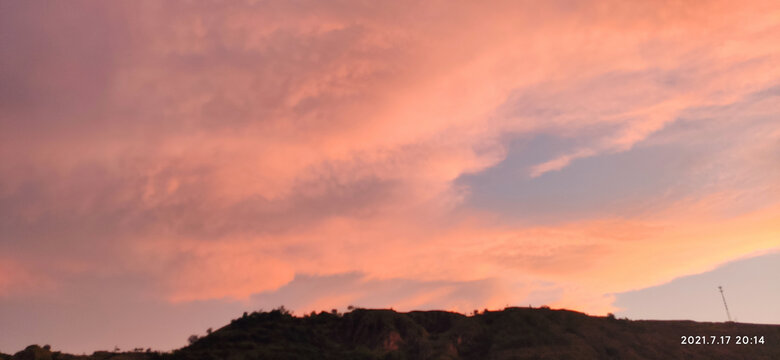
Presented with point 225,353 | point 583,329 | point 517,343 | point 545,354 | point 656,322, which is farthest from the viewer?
point 656,322

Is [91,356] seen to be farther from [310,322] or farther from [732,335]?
[732,335]

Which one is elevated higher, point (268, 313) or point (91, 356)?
point (268, 313)

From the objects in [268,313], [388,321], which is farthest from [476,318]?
[268,313]

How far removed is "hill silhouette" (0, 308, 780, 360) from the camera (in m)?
59.7

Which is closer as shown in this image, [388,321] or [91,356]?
[91,356]

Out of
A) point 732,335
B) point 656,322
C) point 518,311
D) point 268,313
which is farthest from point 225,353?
point 732,335

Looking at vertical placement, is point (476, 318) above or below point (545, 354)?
above

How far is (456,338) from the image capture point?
66.2 m

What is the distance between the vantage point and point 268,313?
6994cm

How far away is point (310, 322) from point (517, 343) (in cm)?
2709

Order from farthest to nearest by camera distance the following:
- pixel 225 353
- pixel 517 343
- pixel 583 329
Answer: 1. pixel 583 329
2. pixel 517 343
3. pixel 225 353

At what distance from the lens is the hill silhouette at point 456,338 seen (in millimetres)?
59656

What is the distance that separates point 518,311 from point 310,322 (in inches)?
1132

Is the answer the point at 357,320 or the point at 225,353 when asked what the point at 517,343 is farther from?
the point at 225,353
